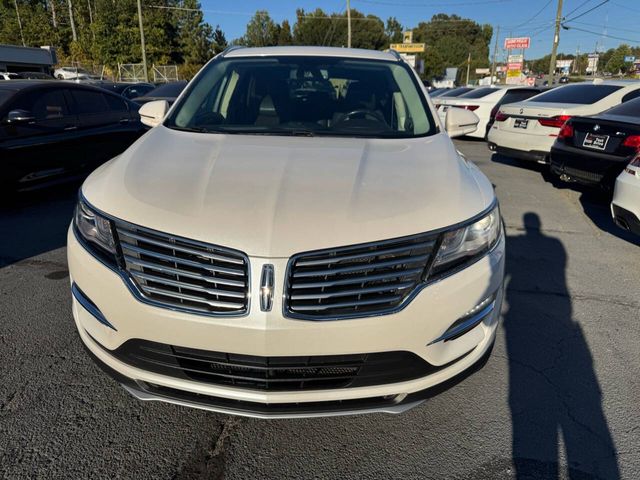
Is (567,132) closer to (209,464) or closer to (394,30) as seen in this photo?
(209,464)

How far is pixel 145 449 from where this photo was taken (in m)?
2.02

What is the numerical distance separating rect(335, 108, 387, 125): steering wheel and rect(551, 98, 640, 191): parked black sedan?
3.81 m

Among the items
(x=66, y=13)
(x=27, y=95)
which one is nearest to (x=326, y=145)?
(x=27, y=95)

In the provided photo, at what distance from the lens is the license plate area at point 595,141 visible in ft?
18.8

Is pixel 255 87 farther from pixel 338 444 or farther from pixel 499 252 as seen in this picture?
pixel 338 444

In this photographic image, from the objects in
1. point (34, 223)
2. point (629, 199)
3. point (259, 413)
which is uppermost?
point (629, 199)

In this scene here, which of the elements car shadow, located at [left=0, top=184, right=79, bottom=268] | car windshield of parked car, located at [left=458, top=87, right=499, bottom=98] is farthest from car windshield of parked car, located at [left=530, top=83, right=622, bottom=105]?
car shadow, located at [left=0, top=184, right=79, bottom=268]

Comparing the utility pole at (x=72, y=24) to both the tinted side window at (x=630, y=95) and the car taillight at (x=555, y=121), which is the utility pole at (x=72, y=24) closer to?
the car taillight at (x=555, y=121)

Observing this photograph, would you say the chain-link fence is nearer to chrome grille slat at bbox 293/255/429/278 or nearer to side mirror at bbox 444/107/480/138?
side mirror at bbox 444/107/480/138

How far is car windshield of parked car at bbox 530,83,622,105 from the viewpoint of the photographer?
25.4 feet

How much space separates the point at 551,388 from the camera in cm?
248

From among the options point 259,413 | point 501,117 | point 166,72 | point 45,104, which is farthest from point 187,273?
point 166,72

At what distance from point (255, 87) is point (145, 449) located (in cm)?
237

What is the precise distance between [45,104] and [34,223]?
5.55 feet
